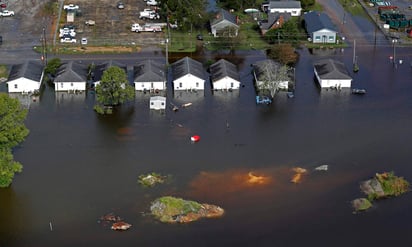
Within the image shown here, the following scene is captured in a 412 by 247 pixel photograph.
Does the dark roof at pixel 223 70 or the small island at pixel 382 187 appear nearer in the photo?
the small island at pixel 382 187

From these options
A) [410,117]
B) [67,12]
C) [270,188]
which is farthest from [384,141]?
[67,12]

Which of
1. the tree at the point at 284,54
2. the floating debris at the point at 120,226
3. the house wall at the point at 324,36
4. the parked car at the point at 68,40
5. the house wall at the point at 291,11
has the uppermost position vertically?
the house wall at the point at 291,11

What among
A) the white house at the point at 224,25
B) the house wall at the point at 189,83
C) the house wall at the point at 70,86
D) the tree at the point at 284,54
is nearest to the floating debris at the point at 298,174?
the house wall at the point at 189,83

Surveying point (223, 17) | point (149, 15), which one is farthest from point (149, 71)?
point (149, 15)

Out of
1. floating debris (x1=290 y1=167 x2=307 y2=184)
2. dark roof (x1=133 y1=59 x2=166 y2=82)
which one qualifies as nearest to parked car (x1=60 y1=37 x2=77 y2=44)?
dark roof (x1=133 y1=59 x2=166 y2=82)

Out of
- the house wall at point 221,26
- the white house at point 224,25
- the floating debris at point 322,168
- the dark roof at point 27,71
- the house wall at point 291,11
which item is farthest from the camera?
the house wall at point 291,11

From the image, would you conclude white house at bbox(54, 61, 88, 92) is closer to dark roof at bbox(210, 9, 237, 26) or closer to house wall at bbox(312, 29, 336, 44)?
dark roof at bbox(210, 9, 237, 26)

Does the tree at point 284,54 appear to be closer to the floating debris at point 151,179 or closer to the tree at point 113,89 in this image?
the tree at point 113,89

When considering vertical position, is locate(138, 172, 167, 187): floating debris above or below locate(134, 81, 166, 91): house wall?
below
